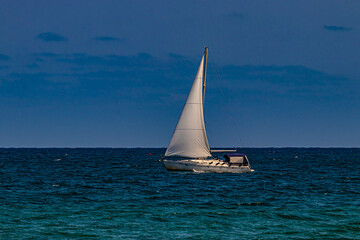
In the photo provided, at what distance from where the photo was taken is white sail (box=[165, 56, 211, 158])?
60031 millimetres

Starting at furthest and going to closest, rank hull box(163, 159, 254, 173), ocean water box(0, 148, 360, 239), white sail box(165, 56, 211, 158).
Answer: hull box(163, 159, 254, 173), white sail box(165, 56, 211, 158), ocean water box(0, 148, 360, 239)

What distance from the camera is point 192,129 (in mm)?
60031

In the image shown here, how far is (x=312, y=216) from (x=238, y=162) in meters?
34.8

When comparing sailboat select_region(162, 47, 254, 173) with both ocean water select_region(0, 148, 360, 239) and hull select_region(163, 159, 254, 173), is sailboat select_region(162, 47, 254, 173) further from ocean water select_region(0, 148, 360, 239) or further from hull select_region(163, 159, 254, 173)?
ocean water select_region(0, 148, 360, 239)

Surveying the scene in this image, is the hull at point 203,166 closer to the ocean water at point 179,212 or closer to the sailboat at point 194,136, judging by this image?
the sailboat at point 194,136

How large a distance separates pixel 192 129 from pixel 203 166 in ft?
16.5

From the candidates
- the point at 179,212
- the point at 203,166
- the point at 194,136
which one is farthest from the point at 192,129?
the point at 179,212

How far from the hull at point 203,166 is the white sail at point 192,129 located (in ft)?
3.10


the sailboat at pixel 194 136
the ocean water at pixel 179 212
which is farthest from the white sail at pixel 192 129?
the ocean water at pixel 179 212

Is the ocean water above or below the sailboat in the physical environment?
below

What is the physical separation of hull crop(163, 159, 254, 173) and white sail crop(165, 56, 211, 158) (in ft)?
3.10

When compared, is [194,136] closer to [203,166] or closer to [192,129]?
[192,129]

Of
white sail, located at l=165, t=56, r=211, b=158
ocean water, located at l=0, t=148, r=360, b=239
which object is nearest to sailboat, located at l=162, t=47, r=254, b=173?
white sail, located at l=165, t=56, r=211, b=158

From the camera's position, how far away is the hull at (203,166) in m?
60.4
